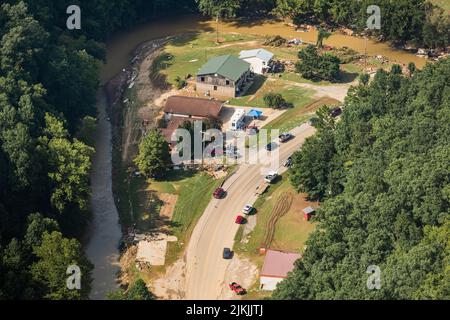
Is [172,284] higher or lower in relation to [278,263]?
lower

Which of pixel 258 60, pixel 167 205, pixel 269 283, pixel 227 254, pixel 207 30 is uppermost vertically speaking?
pixel 207 30

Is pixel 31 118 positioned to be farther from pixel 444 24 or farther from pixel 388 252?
pixel 444 24

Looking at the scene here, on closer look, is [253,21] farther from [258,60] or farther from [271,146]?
[271,146]

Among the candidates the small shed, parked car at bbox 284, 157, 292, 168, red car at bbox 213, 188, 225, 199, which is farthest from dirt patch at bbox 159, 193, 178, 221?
the small shed

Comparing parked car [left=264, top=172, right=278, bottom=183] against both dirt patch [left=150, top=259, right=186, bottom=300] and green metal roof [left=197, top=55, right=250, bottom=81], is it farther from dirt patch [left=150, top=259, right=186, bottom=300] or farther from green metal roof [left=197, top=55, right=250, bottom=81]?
green metal roof [left=197, top=55, right=250, bottom=81]

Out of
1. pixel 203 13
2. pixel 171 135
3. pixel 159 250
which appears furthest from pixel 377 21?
pixel 159 250

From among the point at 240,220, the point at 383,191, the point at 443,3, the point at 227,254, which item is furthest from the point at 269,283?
the point at 443,3

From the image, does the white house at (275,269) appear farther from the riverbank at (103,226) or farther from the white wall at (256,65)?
the white wall at (256,65)

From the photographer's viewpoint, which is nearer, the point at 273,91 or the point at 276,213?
the point at 276,213
